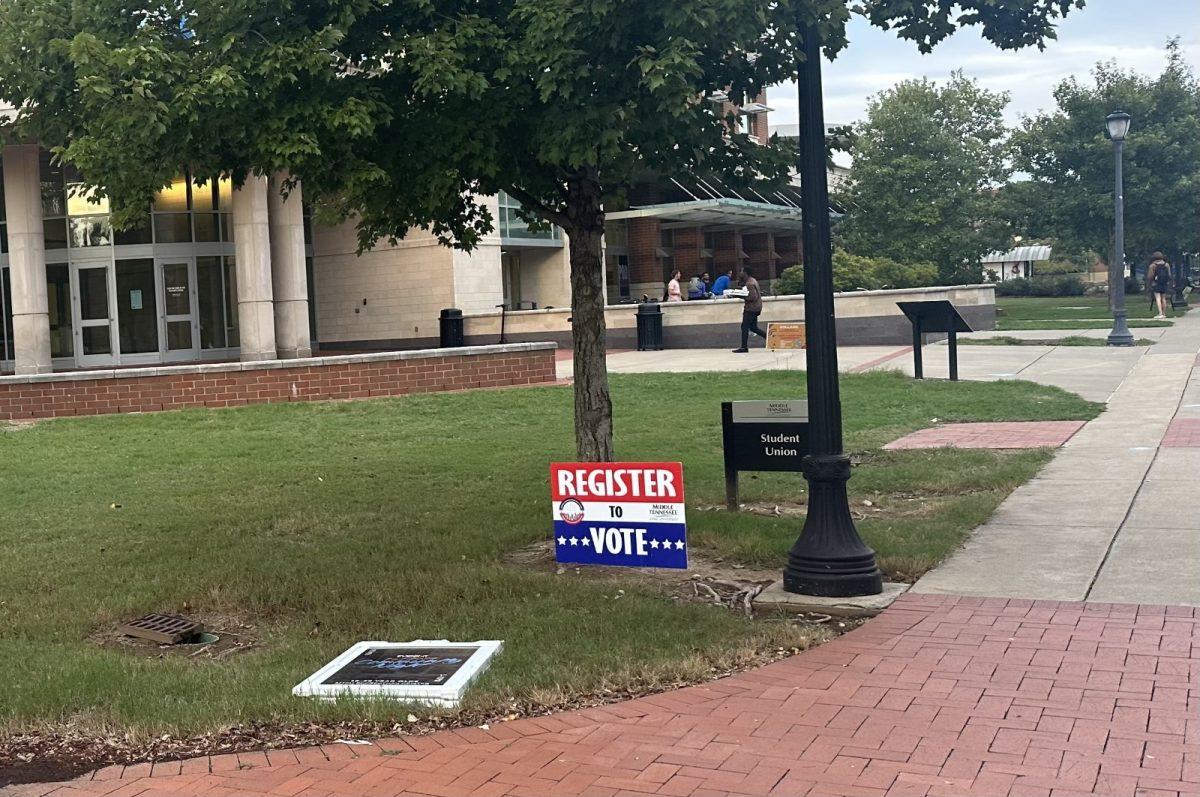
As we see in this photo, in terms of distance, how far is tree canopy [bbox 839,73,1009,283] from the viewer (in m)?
46.9

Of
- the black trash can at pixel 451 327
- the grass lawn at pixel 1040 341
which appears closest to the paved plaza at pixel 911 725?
the grass lawn at pixel 1040 341

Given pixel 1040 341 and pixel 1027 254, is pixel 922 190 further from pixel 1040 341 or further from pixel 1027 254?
pixel 1027 254

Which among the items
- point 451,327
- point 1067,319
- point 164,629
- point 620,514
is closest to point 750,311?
point 451,327

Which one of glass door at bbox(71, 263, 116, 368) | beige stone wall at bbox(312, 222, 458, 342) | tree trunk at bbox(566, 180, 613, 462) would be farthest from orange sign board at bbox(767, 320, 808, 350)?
glass door at bbox(71, 263, 116, 368)

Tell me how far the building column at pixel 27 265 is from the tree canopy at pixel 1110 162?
1233 inches

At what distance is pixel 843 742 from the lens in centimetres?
478

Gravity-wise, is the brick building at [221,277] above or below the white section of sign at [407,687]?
above

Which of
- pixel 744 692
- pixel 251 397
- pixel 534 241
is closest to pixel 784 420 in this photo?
pixel 744 692

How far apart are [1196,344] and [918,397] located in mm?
9647

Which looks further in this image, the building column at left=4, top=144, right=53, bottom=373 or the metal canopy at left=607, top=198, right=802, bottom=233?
the metal canopy at left=607, top=198, right=802, bottom=233

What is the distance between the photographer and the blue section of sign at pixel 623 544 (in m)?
7.19

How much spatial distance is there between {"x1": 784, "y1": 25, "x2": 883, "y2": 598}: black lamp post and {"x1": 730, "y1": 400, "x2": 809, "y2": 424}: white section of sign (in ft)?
5.78

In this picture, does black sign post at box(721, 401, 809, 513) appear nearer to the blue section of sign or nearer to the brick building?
the blue section of sign

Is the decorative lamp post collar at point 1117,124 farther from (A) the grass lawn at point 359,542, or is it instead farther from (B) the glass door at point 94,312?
(B) the glass door at point 94,312
